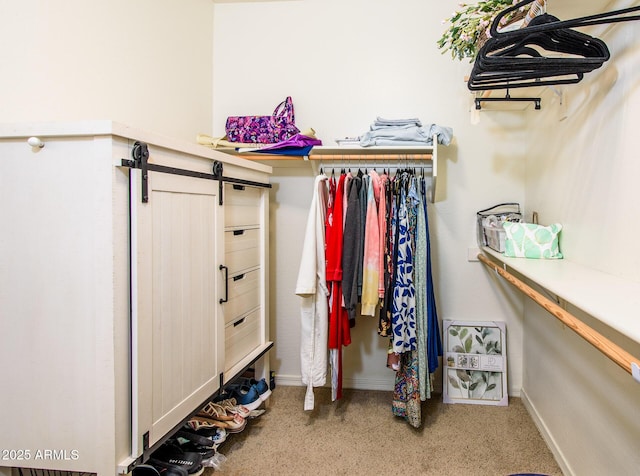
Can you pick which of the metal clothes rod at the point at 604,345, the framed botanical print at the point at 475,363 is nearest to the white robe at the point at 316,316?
the framed botanical print at the point at 475,363

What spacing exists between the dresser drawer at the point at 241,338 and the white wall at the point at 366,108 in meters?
0.49

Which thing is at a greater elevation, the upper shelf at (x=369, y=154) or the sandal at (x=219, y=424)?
the upper shelf at (x=369, y=154)

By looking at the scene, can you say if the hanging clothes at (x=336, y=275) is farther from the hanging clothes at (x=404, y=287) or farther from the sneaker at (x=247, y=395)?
the sneaker at (x=247, y=395)

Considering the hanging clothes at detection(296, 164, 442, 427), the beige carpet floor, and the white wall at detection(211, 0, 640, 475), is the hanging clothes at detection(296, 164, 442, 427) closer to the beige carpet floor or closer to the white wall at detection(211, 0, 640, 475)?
the beige carpet floor

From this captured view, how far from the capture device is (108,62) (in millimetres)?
1743

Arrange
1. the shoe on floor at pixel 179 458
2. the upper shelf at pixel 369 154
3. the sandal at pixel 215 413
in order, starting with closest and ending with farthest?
the shoe on floor at pixel 179 458 < the sandal at pixel 215 413 < the upper shelf at pixel 369 154

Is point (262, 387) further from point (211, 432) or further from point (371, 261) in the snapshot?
point (371, 261)

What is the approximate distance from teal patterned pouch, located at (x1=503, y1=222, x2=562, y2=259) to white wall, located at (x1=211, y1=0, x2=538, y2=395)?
2.31 ft

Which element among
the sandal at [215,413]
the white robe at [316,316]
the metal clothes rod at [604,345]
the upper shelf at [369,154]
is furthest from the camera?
the upper shelf at [369,154]

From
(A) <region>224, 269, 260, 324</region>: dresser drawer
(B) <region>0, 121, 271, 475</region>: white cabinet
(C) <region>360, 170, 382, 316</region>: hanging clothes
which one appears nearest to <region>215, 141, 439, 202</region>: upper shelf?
(C) <region>360, 170, 382, 316</region>: hanging clothes

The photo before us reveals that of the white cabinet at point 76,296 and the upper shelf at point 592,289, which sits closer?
the upper shelf at point 592,289

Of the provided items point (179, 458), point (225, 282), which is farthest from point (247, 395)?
point (225, 282)

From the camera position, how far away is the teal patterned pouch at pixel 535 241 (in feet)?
6.01

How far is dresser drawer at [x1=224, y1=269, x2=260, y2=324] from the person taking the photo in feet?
6.48
